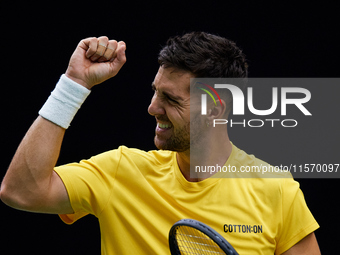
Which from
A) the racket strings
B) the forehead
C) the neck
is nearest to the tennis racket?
the racket strings

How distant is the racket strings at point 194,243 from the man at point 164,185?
91 millimetres

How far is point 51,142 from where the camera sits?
6.41 feet

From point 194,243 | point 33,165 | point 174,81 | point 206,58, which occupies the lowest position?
point 194,243

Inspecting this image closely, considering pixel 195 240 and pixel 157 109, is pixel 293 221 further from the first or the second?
pixel 157 109

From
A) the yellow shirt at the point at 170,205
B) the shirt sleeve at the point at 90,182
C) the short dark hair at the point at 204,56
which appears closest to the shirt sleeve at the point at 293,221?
the yellow shirt at the point at 170,205

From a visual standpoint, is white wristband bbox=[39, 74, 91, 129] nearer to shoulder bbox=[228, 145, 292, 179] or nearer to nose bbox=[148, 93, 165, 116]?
nose bbox=[148, 93, 165, 116]

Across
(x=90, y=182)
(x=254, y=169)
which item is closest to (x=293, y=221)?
(x=254, y=169)

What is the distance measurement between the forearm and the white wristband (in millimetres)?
27

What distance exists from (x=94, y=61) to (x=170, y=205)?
68 centimetres

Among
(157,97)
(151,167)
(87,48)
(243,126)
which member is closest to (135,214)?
(151,167)

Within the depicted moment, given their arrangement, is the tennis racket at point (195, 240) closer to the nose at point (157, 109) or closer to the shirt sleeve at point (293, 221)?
the shirt sleeve at point (293, 221)

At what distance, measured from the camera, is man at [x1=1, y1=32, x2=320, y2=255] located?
6.70 ft

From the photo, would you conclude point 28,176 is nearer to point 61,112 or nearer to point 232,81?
point 61,112

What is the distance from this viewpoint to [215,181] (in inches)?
86.8
